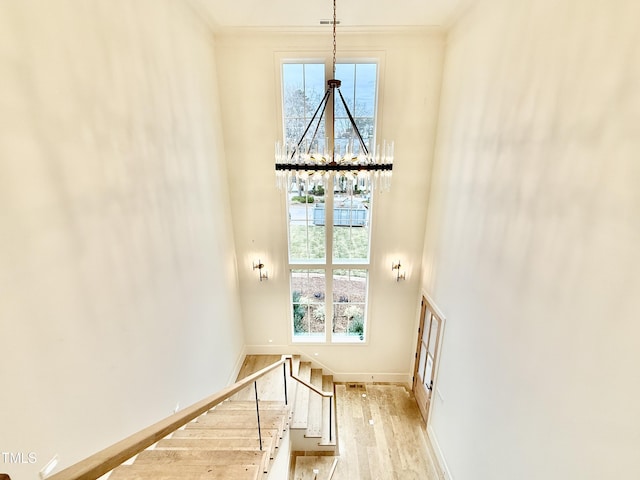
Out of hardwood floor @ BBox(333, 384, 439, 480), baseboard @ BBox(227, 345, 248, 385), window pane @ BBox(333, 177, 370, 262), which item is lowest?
hardwood floor @ BBox(333, 384, 439, 480)

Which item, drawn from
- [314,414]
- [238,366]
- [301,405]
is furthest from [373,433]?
[238,366]

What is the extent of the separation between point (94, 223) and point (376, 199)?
13.3 ft

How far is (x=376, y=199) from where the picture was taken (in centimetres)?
514

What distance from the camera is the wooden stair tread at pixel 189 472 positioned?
206cm

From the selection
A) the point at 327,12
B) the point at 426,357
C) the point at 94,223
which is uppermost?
the point at 327,12

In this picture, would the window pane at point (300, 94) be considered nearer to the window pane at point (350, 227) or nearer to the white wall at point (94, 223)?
the window pane at point (350, 227)

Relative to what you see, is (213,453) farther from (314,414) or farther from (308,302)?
(308,302)

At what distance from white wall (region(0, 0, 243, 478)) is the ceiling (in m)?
0.57

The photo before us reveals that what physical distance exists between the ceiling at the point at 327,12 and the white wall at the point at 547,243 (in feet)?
1.42

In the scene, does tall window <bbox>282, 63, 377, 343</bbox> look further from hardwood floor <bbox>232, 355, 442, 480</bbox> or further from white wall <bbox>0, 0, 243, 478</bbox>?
white wall <bbox>0, 0, 243, 478</bbox>

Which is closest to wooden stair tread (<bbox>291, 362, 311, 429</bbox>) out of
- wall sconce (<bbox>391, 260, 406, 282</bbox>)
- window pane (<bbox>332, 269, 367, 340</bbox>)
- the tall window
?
the tall window

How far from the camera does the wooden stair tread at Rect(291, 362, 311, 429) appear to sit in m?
4.77

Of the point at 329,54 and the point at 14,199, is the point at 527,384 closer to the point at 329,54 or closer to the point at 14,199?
the point at 14,199

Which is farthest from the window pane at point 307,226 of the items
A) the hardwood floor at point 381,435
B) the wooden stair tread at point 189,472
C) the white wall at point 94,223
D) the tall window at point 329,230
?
the wooden stair tread at point 189,472
